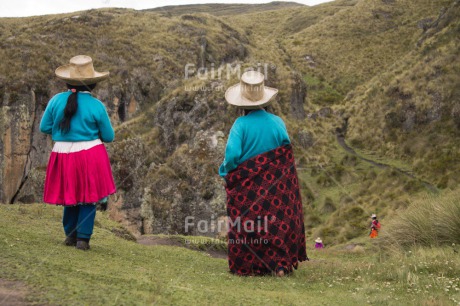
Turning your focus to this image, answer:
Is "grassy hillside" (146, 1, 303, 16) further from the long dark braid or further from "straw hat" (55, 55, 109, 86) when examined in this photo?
the long dark braid

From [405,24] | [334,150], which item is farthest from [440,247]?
[405,24]

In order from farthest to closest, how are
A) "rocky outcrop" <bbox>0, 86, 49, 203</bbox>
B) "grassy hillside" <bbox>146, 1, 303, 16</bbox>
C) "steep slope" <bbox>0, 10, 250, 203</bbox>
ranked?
"grassy hillside" <bbox>146, 1, 303, 16</bbox>, "steep slope" <bbox>0, 10, 250, 203</bbox>, "rocky outcrop" <bbox>0, 86, 49, 203</bbox>

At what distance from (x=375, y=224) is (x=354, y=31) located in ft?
163

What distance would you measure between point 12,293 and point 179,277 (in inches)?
94.9

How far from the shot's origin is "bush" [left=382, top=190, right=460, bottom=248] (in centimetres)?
902

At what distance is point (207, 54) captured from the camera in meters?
43.2

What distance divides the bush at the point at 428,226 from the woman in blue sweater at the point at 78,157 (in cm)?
558

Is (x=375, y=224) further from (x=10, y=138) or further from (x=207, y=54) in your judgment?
(x=207, y=54)

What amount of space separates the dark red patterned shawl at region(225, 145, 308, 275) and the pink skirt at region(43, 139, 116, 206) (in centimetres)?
192

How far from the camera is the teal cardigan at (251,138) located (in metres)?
7.47

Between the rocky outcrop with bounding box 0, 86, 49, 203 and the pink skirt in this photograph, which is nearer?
the pink skirt

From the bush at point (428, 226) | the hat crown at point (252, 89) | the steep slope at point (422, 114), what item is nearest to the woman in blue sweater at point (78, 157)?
the hat crown at point (252, 89)

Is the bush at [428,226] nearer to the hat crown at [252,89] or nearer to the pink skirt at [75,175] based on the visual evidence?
the hat crown at [252,89]

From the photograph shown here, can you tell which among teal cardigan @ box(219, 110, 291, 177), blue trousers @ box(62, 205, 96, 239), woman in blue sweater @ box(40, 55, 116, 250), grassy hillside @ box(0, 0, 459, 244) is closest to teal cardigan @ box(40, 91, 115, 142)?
woman in blue sweater @ box(40, 55, 116, 250)
